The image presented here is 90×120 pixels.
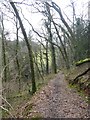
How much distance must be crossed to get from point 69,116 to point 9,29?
16.2m

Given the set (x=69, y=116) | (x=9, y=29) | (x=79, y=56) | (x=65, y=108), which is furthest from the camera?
(x=9, y=29)

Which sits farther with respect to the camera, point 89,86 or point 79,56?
point 79,56

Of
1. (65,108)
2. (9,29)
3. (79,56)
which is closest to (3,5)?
(9,29)

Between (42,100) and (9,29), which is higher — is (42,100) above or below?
below

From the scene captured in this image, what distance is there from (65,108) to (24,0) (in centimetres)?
970

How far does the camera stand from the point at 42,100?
1130 centimetres

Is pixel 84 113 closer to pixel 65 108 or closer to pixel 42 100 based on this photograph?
pixel 65 108

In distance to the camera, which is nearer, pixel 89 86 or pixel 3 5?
pixel 89 86

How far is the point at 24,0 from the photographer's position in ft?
54.6

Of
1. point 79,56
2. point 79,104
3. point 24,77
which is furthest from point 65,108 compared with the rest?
point 24,77

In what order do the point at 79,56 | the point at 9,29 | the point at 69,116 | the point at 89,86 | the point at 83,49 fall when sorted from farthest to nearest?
the point at 9,29 → the point at 79,56 → the point at 83,49 → the point at 89,86 → the point at 69,116

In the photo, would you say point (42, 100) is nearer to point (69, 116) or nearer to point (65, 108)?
point (65, 108)

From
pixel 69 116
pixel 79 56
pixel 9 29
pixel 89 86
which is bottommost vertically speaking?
pixel 69 116

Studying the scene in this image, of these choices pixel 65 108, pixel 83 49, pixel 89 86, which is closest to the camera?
pixel 65 108
